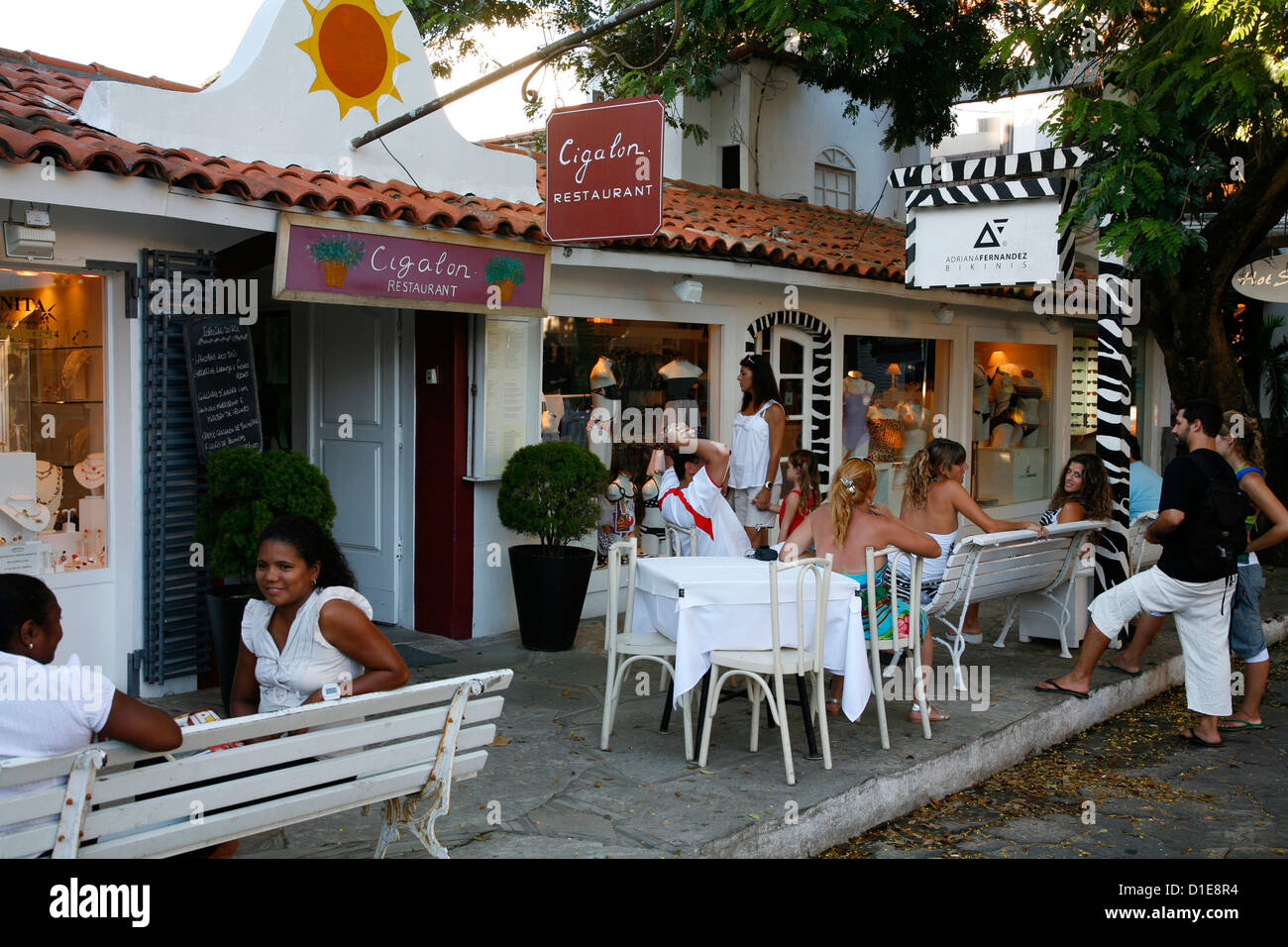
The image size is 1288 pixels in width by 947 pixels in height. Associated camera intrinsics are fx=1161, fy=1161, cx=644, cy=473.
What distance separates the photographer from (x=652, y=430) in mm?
9703

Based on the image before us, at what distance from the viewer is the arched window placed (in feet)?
50.4

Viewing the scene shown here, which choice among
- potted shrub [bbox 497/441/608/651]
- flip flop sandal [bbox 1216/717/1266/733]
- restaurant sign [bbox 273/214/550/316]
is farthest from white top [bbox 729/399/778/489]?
flip flop sandal [bbox 1216/717/1266/733]

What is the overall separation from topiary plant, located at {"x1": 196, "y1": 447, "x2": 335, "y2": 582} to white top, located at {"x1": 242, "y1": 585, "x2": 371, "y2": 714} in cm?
200

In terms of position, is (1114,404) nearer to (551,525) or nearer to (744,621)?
(551,525)

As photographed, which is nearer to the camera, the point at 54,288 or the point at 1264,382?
the point at 54,288

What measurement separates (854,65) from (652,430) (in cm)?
555

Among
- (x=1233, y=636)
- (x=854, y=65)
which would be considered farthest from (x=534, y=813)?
(x=854, y=65)

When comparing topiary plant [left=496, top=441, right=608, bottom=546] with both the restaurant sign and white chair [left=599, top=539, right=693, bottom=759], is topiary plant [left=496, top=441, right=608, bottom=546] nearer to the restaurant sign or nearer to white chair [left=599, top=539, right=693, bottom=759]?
the restaurant sign

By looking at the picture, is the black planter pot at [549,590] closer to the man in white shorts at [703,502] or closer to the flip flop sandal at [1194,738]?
the man in white shorts at [703,502]

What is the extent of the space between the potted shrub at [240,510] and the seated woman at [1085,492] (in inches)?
192

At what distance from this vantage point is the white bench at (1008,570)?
22.5ft

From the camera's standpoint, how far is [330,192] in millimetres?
→ 6660

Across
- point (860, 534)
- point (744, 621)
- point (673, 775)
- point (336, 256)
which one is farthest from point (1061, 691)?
point (336, 256)
